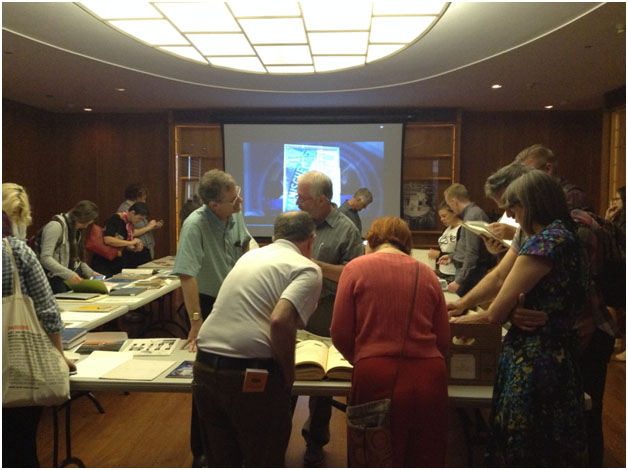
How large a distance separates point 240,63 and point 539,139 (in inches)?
213

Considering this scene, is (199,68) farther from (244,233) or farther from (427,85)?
(244,233)

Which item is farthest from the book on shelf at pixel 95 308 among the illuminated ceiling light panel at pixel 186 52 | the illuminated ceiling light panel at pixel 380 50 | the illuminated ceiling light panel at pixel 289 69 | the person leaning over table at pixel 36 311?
the illuminated ceiling light panel at pixel 289 69

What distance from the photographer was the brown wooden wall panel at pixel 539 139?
8516 mm

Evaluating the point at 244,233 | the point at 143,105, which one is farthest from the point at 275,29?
the point at 143,105

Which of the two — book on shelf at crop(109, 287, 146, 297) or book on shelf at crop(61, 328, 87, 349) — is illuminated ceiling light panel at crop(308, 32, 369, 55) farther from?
book on shelf at crop(61, 328, 87, 349)

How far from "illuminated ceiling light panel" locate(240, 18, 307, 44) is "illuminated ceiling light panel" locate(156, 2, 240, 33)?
0.13m

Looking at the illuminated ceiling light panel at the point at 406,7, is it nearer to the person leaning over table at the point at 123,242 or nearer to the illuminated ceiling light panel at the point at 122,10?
the illuminated ceiling light panel at the point at 122,10

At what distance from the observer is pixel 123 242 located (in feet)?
17.3

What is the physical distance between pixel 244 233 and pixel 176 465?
4.24 ft

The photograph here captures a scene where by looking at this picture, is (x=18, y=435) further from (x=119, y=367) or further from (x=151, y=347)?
(x=151, y=347)

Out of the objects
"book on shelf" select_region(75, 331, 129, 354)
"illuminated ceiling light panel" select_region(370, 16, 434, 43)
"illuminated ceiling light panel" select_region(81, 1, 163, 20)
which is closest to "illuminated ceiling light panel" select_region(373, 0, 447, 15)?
"illuminated ceiling light panel" select_region(370, 16, 434, 43)

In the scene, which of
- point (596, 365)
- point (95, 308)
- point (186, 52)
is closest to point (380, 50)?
point (186, 52)

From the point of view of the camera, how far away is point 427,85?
6.70 metres

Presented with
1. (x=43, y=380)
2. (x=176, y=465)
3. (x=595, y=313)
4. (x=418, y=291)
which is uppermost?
(x=418, y=291)
